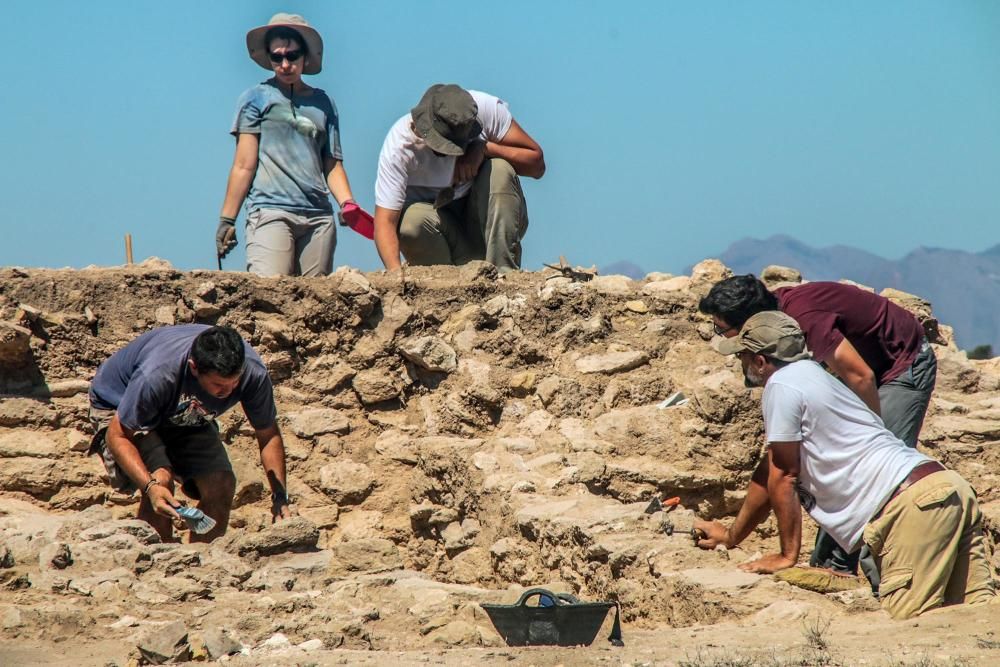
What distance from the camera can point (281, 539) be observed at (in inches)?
235

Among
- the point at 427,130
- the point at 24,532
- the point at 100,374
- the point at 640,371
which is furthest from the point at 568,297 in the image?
the point at 24,532

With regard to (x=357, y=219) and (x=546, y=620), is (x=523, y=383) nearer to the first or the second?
(x=357, y=219)

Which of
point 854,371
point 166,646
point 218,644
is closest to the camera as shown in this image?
point 166,646

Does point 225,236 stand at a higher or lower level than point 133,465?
higher

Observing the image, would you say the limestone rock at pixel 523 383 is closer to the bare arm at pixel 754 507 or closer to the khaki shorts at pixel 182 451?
the khaki shorts at pixel 182 451

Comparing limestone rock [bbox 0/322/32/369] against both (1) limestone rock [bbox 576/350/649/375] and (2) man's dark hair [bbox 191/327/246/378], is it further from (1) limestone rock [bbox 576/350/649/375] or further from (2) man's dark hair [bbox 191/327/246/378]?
(1) limestone rock [bbox 576/350/649/375]

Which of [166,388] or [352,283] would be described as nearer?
[166,388]

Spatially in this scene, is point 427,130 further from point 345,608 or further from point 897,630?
point 897,630

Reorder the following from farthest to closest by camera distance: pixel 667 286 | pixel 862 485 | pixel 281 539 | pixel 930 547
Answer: pixel 667 286
pixel 281 539
pixel 862 485
pixel 930 547

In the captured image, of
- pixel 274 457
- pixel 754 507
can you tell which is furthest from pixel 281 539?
pixel 754 507

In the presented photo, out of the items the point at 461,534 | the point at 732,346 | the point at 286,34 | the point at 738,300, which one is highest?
the point at 286,34

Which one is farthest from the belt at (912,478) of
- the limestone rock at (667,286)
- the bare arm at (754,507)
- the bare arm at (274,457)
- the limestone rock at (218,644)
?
the limestone rock at (667,286)

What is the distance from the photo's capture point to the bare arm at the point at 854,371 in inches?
207

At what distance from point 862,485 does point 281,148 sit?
4390 mm
